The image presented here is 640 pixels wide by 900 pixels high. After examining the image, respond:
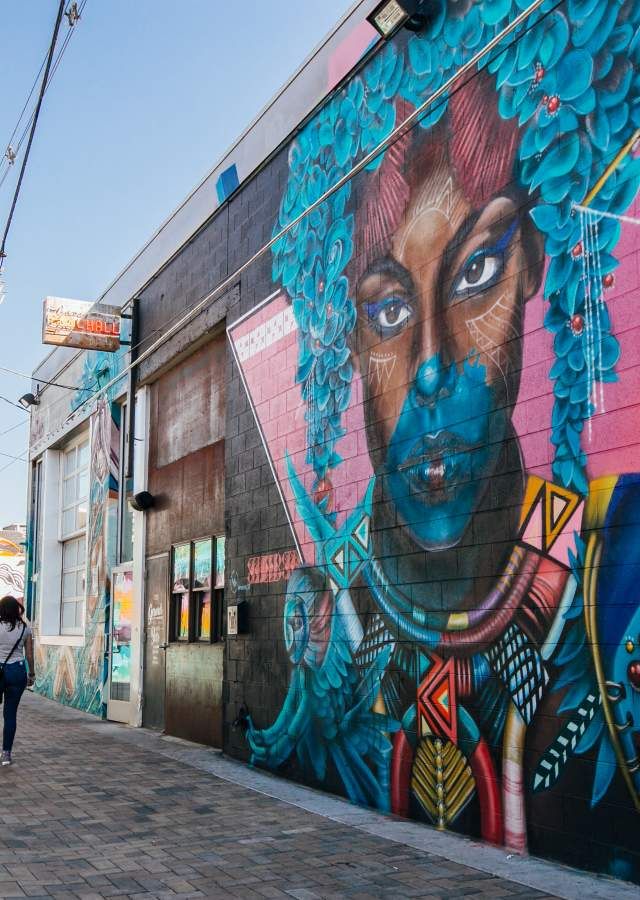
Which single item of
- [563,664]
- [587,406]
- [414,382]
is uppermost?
[414,382]

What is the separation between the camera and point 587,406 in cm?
550

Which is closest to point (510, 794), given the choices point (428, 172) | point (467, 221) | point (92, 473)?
point (467, 221)

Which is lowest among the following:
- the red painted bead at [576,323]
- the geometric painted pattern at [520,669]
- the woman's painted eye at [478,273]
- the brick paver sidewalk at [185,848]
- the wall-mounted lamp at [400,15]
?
the brick paver sidewalk at [185,848]

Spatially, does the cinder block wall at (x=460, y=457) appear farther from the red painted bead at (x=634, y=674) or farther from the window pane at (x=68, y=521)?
the window pane at (x=68, y=521)

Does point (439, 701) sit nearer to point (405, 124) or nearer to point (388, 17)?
point (405, 124)

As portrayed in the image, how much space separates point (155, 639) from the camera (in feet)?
42.3

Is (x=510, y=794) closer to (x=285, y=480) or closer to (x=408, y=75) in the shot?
(x=285, y=480)

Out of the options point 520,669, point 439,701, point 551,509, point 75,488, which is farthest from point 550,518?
point 75,488

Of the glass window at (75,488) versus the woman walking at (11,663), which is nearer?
the woman walking at (11,663)

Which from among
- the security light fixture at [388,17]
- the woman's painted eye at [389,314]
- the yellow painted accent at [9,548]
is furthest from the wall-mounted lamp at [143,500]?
the yellow painted accent at [9,548]

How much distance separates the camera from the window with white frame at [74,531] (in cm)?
1800

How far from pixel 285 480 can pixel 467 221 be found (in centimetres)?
340

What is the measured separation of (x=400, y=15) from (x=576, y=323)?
10.3 feet

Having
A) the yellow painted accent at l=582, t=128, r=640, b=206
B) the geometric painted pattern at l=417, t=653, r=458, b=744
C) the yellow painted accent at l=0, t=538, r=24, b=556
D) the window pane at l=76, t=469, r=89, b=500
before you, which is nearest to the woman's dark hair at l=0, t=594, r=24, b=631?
the geometric painted pattern at l=417, t=653, r=458, b=744
